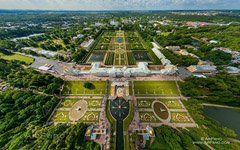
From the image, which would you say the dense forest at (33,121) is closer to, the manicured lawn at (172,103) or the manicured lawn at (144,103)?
the manicured lawn at (144,103)

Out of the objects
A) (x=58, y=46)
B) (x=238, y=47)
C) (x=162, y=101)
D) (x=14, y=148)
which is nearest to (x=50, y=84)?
(x=14, y=148)

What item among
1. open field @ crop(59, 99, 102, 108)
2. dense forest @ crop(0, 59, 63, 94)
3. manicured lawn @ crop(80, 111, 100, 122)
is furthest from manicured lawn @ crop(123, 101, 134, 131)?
dense forest @ crop(0, 59, 63, 94)

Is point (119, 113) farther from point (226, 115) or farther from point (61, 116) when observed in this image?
point (226, 115)

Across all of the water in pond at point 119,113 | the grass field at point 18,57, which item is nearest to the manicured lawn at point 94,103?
the water in pond at point 119,113

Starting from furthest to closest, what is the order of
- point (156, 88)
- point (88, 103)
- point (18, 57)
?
point (18, 57)
point (156, 88)
point (88, 103)

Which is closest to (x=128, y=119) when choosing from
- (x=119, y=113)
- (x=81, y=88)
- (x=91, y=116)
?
(x=119, y=113)

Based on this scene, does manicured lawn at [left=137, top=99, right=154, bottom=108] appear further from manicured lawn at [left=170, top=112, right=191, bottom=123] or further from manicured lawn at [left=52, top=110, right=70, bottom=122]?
manicured lawn at [left=52, top=110, right=70, bottom=122]
